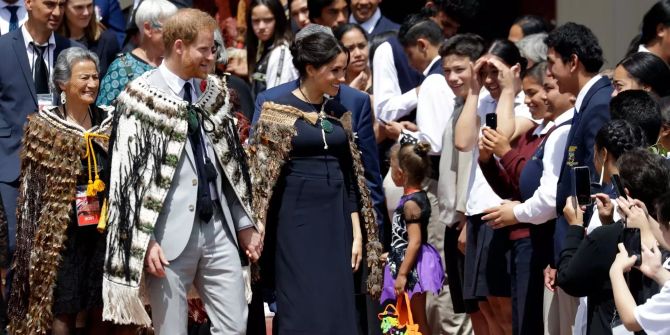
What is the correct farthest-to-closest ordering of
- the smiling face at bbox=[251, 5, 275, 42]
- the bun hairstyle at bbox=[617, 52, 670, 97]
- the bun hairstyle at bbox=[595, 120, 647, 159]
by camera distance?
the smiling face at bbox=[251, 5, 275, 42], the bun hairstyle at bbox=[617, 52, 670, 97], the bun hairstyle at bbox=[595, 120, 647, 159]

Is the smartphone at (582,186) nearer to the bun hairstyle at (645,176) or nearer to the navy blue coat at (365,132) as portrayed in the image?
the bun hairstyle at (645,176)

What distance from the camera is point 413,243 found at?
31.1 ft

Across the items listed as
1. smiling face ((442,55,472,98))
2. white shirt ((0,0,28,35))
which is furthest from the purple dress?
white shirt ((0,0,28,35))

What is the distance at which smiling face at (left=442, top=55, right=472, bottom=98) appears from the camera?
9219 mm

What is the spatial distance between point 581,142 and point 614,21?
630 cm

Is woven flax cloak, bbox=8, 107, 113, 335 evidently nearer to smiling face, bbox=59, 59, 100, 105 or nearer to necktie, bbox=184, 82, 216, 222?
smiling face, bbox=59, 59, 100, 105

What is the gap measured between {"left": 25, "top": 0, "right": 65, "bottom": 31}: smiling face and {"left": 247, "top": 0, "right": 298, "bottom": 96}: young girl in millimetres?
1908

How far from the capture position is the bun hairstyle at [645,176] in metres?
6.19

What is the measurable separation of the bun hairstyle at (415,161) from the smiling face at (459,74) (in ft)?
2.03

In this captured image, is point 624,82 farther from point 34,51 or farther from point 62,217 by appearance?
point 34,51

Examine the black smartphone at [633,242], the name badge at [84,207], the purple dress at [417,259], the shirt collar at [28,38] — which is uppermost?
the shirt collar at [28,38]

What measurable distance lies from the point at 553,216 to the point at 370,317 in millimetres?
2536

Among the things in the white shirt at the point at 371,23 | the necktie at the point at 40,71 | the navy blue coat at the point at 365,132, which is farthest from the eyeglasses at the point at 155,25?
the white shirt at the point at 371,23

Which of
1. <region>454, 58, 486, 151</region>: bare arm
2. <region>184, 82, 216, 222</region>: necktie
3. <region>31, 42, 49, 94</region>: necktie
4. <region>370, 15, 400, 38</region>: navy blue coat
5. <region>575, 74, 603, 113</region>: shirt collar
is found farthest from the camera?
<region>370, 15, 400, 38</region>: navy blue coat
